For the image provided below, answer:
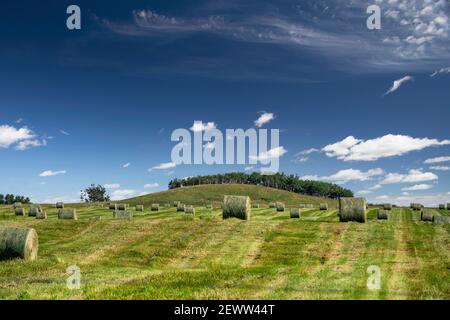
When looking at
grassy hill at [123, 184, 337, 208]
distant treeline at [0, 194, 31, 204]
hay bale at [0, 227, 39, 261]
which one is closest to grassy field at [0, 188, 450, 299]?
hay bale at [0, 227, 39, 261]

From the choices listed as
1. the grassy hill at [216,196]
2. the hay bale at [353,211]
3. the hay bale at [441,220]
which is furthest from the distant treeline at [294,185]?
the hay bale at [353,211]

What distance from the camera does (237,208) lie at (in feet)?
114

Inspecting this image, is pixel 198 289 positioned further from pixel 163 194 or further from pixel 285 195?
pixel 285 195

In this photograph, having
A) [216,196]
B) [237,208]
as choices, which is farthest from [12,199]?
[237,208]

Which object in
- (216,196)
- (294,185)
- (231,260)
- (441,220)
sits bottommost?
(231,260)

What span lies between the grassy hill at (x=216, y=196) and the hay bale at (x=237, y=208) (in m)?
76.2

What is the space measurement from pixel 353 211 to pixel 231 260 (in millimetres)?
15040

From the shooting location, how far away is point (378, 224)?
3369 centimetres

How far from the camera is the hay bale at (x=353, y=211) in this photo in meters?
34.4

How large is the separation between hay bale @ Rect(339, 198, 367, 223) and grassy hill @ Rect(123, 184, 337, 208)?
76289 millimetres

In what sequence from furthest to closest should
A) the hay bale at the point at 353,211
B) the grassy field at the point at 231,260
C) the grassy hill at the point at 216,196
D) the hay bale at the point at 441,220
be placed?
1. the grassy hill at the point at 216,196
2. the hay bale at the point at 441,220
3. the hay bale at the point at 353,211
4. the grassy field at the point at 231,260

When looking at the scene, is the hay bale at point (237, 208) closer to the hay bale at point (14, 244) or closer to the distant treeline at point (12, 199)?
the hay bale at point (14, 244)

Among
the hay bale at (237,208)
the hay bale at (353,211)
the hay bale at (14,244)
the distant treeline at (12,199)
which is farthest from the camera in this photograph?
the distant treeline at (12,199)

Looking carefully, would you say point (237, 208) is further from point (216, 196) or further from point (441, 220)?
point (216, 196)
